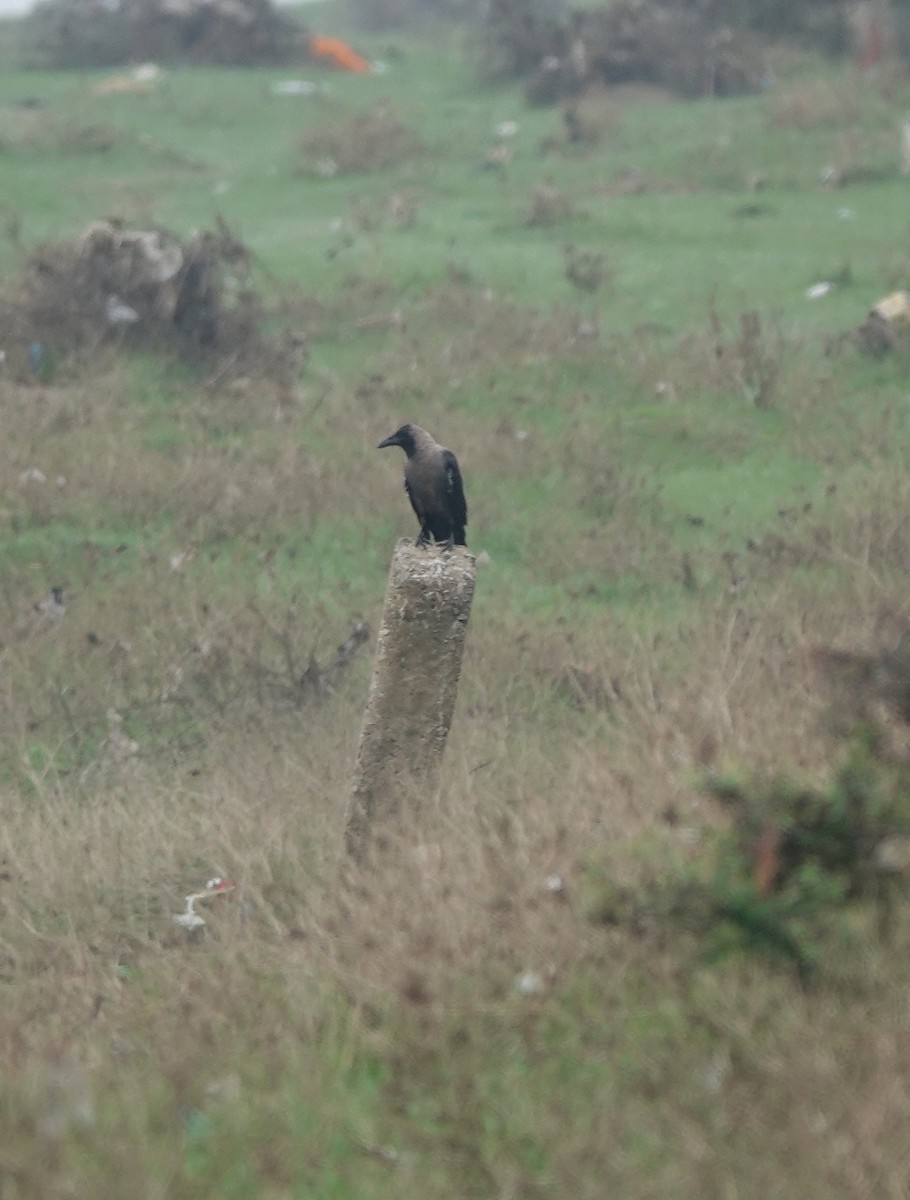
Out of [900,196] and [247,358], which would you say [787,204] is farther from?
[247,358]

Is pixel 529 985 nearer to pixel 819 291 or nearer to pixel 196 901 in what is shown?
pixel 196 901

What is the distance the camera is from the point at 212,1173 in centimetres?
337

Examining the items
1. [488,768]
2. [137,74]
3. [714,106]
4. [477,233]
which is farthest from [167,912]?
[137,74]

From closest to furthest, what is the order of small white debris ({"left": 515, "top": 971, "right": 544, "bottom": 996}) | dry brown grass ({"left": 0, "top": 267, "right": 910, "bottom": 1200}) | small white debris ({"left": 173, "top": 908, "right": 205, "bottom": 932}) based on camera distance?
dry brown grass ({"left": 0, "top": 267, "right": 910, "bottom": 1200}) → small white debris ({"left": 515, "top": 971, "right": 544, "bottom": 996}) → small white debris ({"left": 173, "top": 908, "right": 205, "bottom": 932})

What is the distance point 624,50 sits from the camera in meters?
26.8

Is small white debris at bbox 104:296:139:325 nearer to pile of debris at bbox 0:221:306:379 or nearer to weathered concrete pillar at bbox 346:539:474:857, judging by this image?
pile of debris at bbox 0:221:306:379

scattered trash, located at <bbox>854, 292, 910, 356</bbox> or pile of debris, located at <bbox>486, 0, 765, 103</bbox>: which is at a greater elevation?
scattered trash, located at <bbox>854, 292, 910, 356</bbox>

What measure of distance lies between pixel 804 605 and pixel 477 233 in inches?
427

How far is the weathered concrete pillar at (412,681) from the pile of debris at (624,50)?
21.6 metres

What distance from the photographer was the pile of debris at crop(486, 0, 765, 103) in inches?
1019

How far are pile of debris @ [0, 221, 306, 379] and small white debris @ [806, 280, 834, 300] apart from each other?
4599 millimetres

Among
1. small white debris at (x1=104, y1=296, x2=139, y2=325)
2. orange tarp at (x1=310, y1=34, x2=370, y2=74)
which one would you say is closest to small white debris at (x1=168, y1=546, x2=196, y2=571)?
small white debris at (x1=104, y1=296, x2=139, y2=325)

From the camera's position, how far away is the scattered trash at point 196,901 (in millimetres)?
5012

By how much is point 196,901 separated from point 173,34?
29187mm
